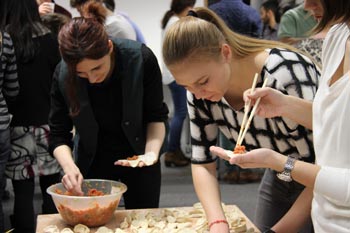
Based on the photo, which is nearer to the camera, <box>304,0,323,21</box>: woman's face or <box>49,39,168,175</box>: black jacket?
<box>304,0,323,21</box>: woman's face

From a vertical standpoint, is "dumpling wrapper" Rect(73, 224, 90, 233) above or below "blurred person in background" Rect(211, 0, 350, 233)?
below

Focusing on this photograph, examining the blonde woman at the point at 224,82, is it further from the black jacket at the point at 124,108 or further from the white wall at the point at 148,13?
the white wall at the point at 148,13

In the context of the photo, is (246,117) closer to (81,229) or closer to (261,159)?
(261,159)

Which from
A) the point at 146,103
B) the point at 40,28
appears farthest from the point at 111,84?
the point at 40,28

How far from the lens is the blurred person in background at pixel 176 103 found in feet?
12.4

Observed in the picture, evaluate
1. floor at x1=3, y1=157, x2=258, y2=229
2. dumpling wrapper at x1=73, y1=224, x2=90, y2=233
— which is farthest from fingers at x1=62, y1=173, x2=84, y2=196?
floor at x1=3, y1=157, x2=258, y2=229

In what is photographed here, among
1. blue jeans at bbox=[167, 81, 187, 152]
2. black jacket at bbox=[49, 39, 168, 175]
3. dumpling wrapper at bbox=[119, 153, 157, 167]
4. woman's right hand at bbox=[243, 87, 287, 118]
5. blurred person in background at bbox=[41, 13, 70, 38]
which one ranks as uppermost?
blurred person in background at bbox=[41, 13, 70, 38]

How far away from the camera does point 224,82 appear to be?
130 cm

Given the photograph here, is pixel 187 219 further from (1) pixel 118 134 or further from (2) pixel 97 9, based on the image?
(2) pixel 97 9

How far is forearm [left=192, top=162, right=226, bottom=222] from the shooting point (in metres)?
1.39

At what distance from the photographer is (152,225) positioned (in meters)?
1.48

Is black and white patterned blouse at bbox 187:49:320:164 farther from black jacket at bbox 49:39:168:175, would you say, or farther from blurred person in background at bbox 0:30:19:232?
blurred person in background at bbox 0:30:19:232

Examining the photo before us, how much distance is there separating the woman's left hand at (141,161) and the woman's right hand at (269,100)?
1.85ft

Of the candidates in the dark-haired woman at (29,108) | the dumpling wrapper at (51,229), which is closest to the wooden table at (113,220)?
the dumpling wrapper at (51,229)
